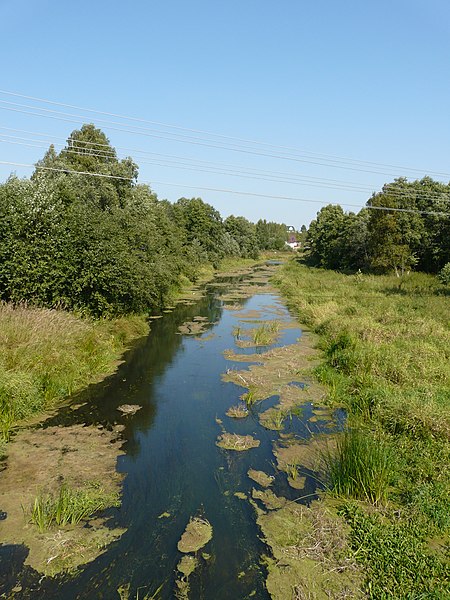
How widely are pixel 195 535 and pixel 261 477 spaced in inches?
84.5

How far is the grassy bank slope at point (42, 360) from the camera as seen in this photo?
35.8 feet

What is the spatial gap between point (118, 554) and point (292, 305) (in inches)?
1013

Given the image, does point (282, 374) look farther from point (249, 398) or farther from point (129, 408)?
point (129, 408)

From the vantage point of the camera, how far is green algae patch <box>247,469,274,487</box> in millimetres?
8570

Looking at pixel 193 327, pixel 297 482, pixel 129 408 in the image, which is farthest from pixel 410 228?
pixel 297 482

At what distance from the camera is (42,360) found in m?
12.5

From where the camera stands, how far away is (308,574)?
20.0 feet

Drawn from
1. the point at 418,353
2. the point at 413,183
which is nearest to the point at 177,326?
the point at 418,353

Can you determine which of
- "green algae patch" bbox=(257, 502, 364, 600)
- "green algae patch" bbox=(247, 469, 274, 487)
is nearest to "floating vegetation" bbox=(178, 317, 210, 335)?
"green algae patch" bbox=(247, 469, 274, 487)

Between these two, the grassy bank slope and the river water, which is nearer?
the river water

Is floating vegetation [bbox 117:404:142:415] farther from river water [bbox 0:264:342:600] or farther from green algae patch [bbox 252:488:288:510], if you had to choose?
green algae patch [bbox 252:488:288:510]

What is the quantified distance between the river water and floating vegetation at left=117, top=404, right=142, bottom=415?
221 mm

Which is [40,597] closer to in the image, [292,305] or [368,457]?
[368,457]

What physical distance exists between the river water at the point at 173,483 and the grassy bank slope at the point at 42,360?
2.41ft
